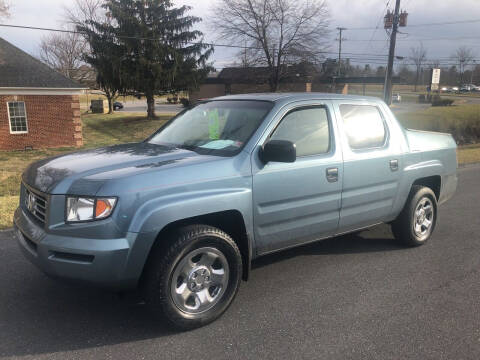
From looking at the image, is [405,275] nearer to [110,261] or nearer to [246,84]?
[110,261]

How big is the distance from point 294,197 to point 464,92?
321 ft

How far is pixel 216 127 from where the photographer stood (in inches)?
165

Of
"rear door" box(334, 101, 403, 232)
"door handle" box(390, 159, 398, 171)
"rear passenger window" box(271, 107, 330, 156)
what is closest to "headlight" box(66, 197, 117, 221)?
"rear passenger window" box(271, 107, 330, 156)

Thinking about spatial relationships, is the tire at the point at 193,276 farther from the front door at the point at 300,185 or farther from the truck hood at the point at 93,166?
the truck hood at the point at 93,166

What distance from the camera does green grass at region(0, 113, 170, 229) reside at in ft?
24.8

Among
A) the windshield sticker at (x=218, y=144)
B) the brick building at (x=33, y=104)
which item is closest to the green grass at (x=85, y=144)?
the brick building at (x=33, y=104)

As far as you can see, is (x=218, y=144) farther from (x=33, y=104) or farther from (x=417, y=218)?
(x=33, y=104)

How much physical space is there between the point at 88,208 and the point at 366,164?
284 centimetres

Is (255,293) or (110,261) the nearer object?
(110,261)

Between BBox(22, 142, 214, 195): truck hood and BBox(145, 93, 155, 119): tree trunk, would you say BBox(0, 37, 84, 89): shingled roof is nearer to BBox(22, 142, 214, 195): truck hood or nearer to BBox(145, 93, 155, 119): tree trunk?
BBox(145, 93, 155, 119): tree trunk

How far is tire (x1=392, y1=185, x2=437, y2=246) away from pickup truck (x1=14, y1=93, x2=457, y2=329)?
0.33 feet

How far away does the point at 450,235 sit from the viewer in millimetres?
5941

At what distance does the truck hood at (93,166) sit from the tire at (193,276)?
24.5 inches

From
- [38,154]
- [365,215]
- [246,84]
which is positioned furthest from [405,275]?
[246,84]
